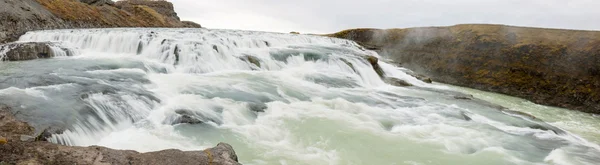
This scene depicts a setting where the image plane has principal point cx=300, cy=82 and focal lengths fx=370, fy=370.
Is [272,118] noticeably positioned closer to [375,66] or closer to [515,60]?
[375,66]

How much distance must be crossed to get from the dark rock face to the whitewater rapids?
212cm

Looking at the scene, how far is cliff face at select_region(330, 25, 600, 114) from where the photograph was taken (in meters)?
19.0

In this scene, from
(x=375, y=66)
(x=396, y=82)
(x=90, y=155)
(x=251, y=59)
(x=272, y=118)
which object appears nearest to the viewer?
(x=90, y=155)

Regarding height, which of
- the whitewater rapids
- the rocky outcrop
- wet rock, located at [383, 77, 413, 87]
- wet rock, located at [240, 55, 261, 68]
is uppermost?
the rocky outcrop

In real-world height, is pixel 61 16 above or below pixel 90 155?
above

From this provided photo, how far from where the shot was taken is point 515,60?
22953 mm

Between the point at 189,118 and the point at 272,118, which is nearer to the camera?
the point at 189,118

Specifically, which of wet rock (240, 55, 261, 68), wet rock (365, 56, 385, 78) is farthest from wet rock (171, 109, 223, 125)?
wet rock (365, 56, 385, 78)

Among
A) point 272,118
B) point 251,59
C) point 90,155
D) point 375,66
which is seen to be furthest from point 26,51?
point 375,66

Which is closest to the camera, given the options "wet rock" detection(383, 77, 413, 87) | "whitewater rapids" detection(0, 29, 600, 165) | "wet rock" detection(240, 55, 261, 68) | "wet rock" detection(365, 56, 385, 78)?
"whitewater rapids" detection(0, 29, 600, 165)

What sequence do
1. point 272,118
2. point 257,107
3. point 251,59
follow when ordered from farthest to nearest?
point 251,59, point 257,107, point 272,118

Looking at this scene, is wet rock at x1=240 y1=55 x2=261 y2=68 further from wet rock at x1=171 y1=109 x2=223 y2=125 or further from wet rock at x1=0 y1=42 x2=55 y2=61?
wet rock at x1=171 y1=109 x2=223 y2=125

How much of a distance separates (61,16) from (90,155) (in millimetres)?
36391

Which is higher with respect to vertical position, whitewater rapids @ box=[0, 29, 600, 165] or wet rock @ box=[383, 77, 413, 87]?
whitewater rapids @ box=[0, 29, 600, 165]
